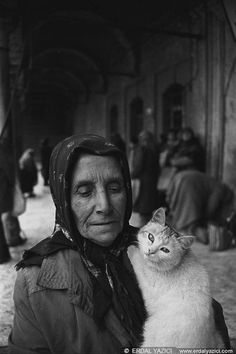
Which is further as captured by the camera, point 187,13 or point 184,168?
point 187,13

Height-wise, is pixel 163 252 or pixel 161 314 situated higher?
pixel 163 252

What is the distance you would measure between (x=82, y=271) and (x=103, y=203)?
0.26 meters

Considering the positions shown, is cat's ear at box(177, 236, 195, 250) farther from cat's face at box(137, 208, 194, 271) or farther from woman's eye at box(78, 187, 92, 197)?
woman's eye at box(78, 187, 92, 197)

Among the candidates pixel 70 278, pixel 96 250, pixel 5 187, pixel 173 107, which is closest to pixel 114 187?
pixel 96 250

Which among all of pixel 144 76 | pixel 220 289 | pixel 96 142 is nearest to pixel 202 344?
pixel 96 142

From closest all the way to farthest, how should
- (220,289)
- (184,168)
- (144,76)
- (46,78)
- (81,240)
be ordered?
(81,240)
(220,289)
(184,168)
(144,76)
(46,78)

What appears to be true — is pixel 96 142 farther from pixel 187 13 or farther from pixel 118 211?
pixel 187 13

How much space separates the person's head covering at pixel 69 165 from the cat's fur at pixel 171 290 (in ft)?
1.15

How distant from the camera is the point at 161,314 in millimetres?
1328

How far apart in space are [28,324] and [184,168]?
6.72 m

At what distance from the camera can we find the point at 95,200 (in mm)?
1310

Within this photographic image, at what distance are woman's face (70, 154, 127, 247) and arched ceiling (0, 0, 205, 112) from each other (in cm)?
534

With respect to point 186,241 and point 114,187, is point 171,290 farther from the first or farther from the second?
point 114,187

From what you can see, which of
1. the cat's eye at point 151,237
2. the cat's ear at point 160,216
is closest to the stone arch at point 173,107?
the cat's ear at point 160,216
